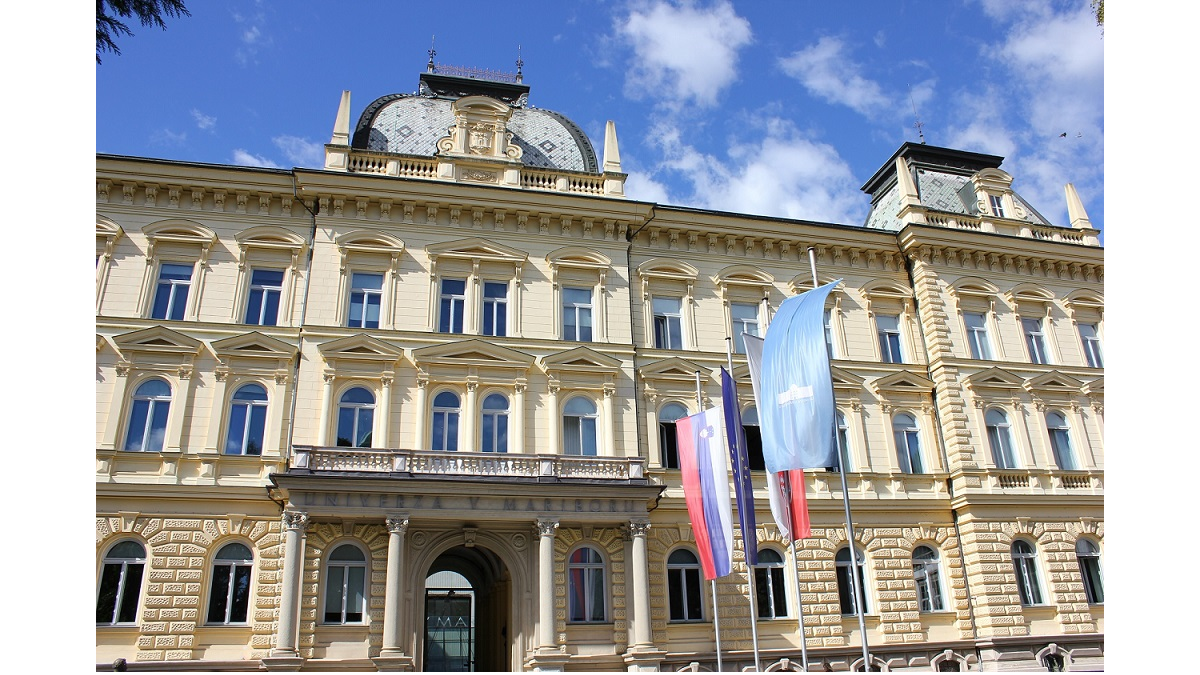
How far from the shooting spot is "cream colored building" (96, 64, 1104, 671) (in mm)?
21828

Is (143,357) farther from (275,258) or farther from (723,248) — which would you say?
(723,248)

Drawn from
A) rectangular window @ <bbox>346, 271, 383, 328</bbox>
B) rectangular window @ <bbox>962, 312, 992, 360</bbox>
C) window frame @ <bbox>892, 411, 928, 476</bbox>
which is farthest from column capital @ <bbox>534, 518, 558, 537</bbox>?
rectangular window @ <bbox>962, 312, 992, 360</bbox>

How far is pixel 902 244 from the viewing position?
30.7 metres

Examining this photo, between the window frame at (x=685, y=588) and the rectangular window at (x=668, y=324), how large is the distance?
22.7 feet

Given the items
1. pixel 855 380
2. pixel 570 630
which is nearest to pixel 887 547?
pixel 855 380

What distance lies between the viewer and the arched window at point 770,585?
80.9 ft

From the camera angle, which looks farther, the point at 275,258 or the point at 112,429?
the point at 275,258

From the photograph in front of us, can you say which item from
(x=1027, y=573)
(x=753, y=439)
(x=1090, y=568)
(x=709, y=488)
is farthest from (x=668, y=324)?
(x=1090, y=568)

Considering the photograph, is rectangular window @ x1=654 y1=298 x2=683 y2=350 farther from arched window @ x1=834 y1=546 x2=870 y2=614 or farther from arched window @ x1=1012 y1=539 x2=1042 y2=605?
arched window @ x1=1012 y1=539 x2=1042 y2=605

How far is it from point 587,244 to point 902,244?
12.3 meters

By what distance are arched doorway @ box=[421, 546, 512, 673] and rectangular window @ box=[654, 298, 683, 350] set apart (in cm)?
904

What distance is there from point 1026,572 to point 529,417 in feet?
56.8

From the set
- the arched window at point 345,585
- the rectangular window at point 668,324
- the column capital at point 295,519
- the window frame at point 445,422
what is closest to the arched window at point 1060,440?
the rectangular window at point 668,324

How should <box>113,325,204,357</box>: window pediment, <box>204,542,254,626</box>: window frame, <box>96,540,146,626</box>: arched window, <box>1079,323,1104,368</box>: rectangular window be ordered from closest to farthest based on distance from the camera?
<box>96,540,146,626</box>: arched window → <box>204,542,254,626</box>: window frame → <box>113,325,204,357</box>: window pediment → <box>1079,323,1104,368</box>: rectangular window
